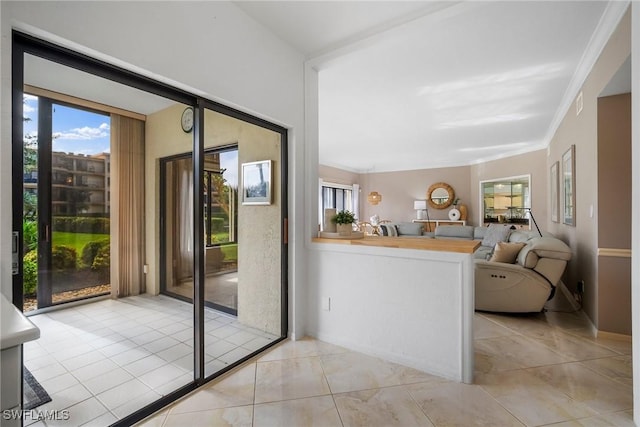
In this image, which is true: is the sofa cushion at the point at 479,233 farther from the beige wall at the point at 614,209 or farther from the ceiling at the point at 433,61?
the beige wall at the point at 614,209

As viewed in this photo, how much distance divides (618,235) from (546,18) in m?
1.93

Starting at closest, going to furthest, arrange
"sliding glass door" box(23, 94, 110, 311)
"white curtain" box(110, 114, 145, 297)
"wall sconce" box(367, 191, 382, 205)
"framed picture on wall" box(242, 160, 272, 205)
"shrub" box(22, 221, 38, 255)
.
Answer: "shrub" box(22, 221, 38, 255) < "sliding glass door" box(23, 94, 110, 311) < "white curtain" box(110, 114, 145, 297) < "framed picture on wall" box(242, 160, 272, 205) < "wall sconce" box(367, 191, 382, 205)

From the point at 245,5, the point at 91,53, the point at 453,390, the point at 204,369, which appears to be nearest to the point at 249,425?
the point at 204,369

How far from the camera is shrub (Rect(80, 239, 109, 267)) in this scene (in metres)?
2.02

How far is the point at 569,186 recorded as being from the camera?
358 cm

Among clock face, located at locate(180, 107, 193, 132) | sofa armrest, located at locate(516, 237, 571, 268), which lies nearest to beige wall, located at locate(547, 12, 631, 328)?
sofa armrest, located at locate(516, 237, 571, 268)

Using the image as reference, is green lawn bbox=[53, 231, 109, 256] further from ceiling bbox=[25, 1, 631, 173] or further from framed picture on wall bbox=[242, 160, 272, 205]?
framed picture on wall bbox=[242, 160, 272, 205]

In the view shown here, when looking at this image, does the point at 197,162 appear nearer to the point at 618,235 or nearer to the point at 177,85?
the point at 177,85

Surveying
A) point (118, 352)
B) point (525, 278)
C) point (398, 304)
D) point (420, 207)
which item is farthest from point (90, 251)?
point (420, 207)

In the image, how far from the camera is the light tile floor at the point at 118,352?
5.66 ft

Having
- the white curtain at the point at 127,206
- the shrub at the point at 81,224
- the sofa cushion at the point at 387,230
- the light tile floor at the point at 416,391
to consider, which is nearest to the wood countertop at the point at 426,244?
the light tile floor at the point at 416,391

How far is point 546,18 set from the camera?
7.02ft

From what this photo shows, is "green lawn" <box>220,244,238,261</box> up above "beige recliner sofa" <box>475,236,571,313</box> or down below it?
above

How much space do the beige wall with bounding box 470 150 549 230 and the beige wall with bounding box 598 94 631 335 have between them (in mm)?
3641
